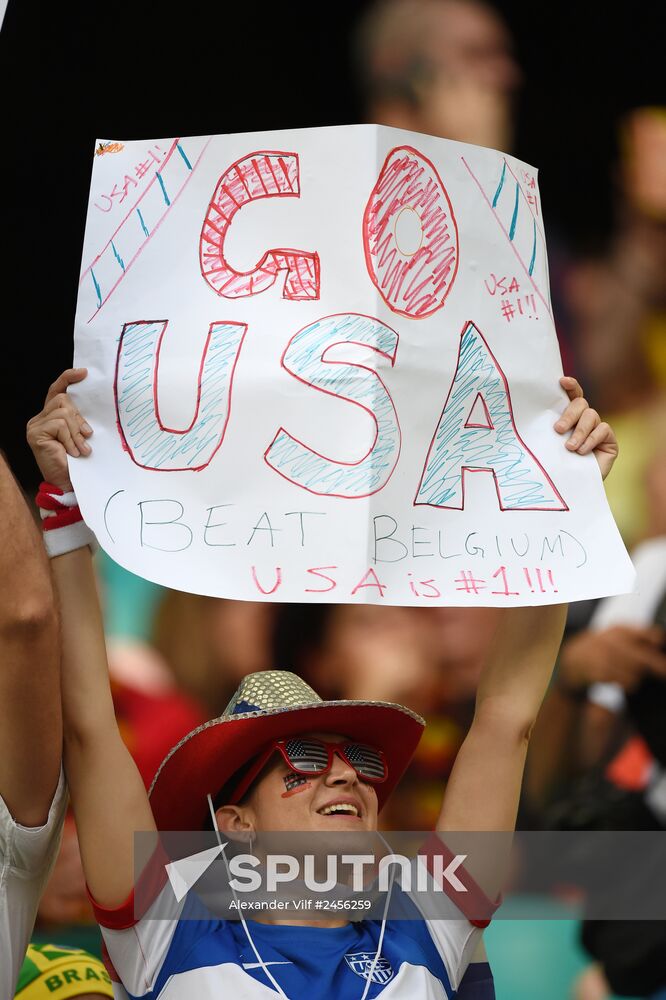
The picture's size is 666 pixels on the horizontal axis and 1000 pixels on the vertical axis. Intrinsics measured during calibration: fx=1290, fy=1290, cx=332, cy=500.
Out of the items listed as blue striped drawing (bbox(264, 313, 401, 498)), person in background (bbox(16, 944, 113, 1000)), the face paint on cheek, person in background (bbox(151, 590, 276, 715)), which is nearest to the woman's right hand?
blue striped drawing (bbox(264, 313, 401, 498))

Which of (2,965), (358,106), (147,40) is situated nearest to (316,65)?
(358,106)

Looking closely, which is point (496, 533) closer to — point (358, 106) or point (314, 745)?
point (314, 745)

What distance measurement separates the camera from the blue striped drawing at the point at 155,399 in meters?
1.74

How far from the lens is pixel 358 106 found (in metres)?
3.49

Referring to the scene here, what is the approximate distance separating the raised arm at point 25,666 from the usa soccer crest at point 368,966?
47 centimetres

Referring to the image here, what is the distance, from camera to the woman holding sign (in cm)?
169

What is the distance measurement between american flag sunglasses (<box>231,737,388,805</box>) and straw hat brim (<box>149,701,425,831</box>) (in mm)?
20

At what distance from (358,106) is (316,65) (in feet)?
0.51

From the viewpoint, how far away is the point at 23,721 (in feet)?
5.26

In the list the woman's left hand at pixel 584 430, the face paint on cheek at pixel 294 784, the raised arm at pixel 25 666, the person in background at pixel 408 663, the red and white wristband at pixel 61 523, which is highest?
the woman's left hand at pixel 584 430

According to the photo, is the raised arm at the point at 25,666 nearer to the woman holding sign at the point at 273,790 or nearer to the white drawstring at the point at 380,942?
the woman holding sign at the point at 273,790

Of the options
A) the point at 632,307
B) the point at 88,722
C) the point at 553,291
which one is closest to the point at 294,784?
the point at 88,722

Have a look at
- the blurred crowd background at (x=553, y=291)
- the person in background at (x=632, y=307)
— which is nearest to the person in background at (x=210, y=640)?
the blurred crowd background at (x=553, y=291)

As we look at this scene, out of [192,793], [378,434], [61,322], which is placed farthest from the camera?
[61,322]
